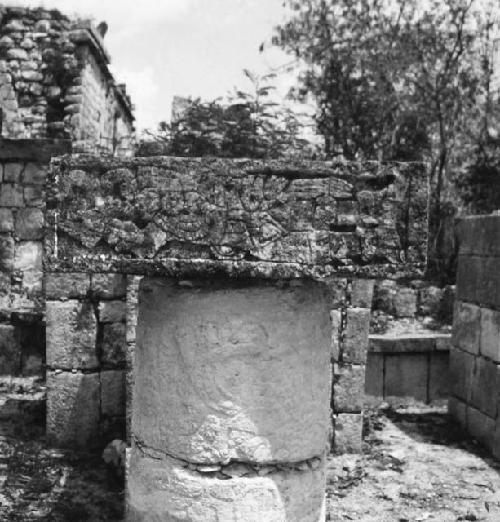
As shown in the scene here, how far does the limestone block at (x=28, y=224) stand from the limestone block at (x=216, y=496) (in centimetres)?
595

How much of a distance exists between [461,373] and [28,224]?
505cm

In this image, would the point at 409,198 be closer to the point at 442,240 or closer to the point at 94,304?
the point at 94,304

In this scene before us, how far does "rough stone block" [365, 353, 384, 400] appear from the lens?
8.10m

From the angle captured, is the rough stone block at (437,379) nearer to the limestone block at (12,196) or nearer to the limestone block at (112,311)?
the limestone block at (112,311)

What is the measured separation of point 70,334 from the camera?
18.9 ft

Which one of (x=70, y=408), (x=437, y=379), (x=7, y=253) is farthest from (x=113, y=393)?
(x=437, y=379)

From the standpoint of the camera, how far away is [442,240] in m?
14.1

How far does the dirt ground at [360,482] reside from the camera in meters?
4.66

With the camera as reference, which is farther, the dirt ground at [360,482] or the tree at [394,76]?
the tree at [394,76]

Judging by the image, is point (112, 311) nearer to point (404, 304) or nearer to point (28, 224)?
point (28, 224)

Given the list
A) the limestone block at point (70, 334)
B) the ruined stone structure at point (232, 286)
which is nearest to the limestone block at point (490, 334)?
the limestone block at point (70, 334)

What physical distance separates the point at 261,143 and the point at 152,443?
21.5 feet

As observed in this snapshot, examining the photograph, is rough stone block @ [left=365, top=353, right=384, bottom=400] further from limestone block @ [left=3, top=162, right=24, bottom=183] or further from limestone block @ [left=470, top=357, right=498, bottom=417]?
limestone block @ [left=3, top=162, right=24, bottom=183]

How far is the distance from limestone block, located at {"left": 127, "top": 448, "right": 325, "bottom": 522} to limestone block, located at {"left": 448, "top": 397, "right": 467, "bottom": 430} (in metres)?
4.72
